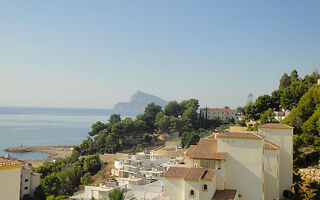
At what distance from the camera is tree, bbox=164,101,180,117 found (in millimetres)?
53656

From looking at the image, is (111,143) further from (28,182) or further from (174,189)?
(174,189)

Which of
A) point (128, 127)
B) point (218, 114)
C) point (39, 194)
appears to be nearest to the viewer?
point (39, 194)

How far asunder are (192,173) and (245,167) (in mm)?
2683

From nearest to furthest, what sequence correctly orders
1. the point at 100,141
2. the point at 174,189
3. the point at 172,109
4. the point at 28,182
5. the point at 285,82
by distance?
the point at 174,189
the point at 28,182
the point at 285,82
the point at 100,141
the point at 172,109

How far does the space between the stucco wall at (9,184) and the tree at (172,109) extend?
4642 cm

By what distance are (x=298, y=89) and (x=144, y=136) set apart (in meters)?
26.8

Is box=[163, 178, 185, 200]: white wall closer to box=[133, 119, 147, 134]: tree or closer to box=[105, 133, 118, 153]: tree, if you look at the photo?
box=[105, 133, 118, 153]: tree

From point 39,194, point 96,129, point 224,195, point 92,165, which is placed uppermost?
point 96,129

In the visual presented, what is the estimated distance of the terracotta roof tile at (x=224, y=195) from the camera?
12.8 meters

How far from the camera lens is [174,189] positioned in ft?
43.5

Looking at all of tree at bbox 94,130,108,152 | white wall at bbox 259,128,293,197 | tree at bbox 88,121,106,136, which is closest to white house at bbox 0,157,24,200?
white wall at bbox 259,128,293,197

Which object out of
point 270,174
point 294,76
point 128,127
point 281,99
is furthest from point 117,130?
point 270,174

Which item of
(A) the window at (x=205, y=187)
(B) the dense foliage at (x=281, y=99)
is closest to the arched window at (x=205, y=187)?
(A) the window at (x=205, y=187)

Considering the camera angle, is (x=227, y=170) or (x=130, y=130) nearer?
(x=227, y=170)
